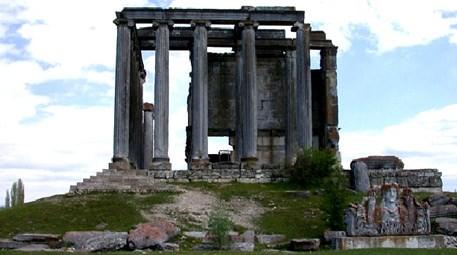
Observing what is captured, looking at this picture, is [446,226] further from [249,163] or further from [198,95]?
[198,95]

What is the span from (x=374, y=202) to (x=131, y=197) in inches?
421

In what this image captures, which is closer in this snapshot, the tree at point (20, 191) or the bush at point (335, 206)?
the bush at point (335, 206)

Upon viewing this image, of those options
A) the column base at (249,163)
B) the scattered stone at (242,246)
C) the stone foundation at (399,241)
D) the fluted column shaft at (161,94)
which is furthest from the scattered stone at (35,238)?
the column base at (249,163)

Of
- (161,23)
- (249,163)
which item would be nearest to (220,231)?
A: (249,163)

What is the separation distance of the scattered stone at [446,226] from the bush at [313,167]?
8.33 metres

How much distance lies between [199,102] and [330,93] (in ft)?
35.3

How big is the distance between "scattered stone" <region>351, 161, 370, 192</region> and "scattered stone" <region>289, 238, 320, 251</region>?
1165cm

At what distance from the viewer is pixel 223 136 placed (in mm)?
45281

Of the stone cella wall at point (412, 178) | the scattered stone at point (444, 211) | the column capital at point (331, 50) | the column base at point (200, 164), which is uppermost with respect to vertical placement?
the column capital at point (331, 50)

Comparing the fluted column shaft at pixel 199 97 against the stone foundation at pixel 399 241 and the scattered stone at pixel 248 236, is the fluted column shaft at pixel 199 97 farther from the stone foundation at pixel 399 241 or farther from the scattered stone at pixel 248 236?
the stone foundation at pixel 399 241

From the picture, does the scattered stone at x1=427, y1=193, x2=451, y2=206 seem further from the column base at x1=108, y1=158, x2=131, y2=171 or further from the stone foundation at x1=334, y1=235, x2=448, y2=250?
the column base at x1=108, y1=158, x2=131, y2=171

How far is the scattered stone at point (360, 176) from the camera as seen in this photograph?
32812 millimetres

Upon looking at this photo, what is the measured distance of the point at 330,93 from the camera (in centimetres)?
4419

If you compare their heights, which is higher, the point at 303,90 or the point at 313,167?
the point at 303,90
